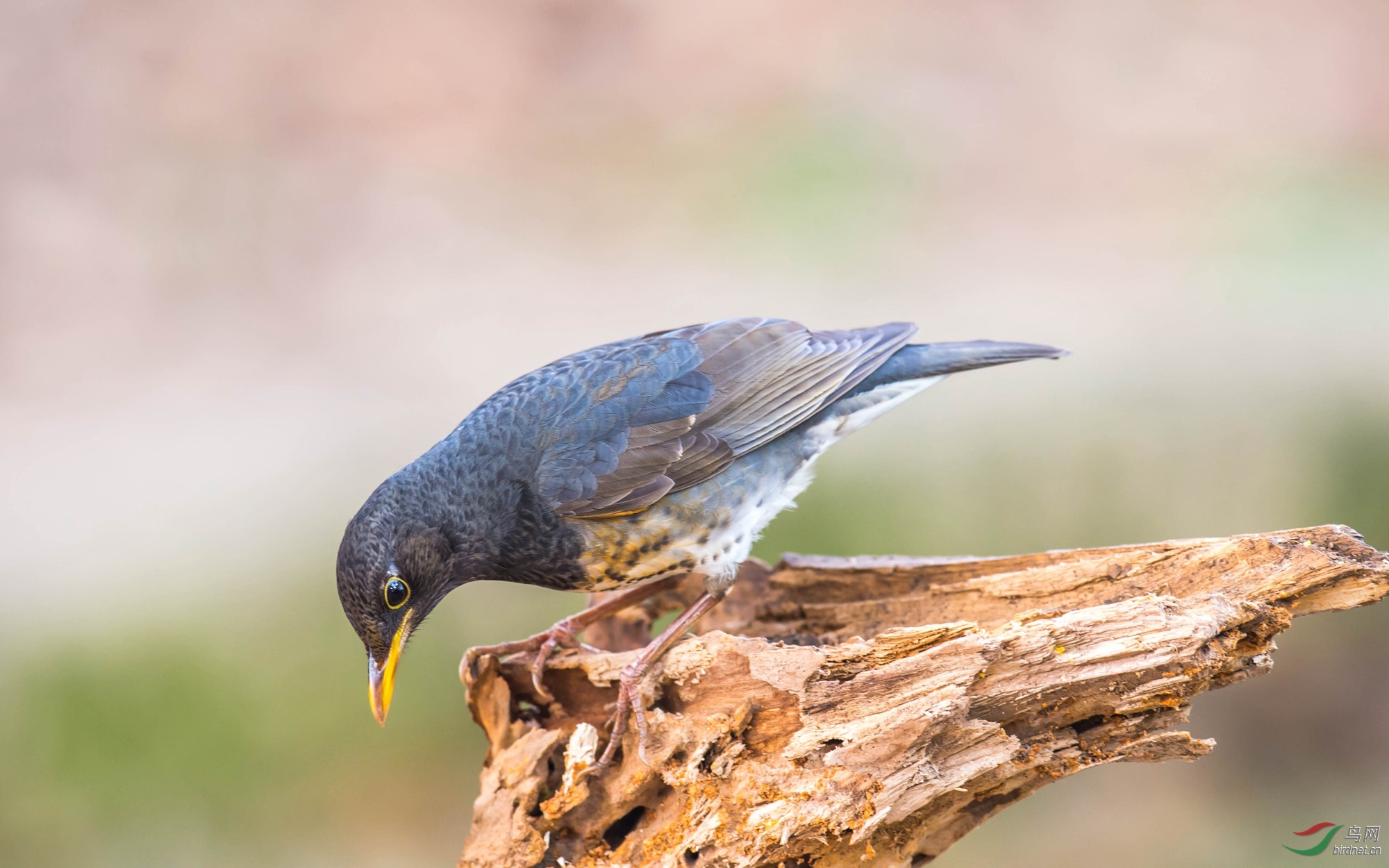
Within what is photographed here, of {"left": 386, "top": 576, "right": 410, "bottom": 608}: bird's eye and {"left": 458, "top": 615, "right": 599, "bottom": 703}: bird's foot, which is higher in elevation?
{"left": 386, "top": 576, "right": 410, "bottom": 608}: bird's eye

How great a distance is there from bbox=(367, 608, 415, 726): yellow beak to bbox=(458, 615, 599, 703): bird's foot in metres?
0.40

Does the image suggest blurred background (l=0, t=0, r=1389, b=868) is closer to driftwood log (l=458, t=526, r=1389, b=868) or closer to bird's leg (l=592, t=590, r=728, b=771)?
bird's leg (l=592, t=590, r=728, b=771)

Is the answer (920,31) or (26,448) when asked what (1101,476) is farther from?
(26,448)

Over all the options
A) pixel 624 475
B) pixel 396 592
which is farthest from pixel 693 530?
pixel 396 592

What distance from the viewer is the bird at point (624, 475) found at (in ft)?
10.5

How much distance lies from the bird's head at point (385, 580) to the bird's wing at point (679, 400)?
46 centimetres

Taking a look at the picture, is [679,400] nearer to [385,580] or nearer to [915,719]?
[385,580]

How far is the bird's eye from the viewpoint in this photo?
3.08 m

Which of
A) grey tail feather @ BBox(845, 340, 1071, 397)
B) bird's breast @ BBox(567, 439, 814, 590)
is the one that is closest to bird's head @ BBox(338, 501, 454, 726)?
bird's breast @ BBox(567, 439, 814, 590)

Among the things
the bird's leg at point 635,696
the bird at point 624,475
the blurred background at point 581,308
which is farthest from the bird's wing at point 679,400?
the blurred background at point 581,308

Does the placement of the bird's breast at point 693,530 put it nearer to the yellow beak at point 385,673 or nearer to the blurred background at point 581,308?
the yellow beak at point 385,673

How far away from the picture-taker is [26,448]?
7105 millimetres

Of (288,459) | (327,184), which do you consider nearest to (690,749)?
(288,459)

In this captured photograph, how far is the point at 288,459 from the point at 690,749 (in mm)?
4949
